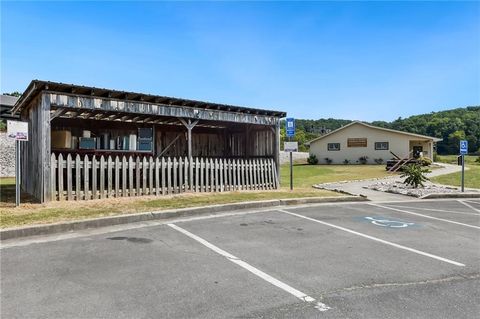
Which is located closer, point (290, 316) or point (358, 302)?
point (290, 316)

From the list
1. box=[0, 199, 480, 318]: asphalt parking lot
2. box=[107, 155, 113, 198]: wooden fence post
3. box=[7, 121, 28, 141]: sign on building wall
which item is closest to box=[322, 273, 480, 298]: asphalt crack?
box=[0, 199, 480, 318]: asphalt parking lot

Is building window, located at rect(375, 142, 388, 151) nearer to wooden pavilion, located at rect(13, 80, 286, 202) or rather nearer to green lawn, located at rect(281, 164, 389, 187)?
green lawn, located at rect(281, 164, 389, 187)

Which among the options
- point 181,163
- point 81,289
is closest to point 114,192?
point 181,163

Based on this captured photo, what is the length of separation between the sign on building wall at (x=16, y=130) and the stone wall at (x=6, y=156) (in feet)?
45.8

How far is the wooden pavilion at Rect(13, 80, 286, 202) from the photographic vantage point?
1005 cm

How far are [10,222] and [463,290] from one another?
707cm

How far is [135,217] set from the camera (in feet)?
26.7

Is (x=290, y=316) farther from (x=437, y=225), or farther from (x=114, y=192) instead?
(x=114, y=192)

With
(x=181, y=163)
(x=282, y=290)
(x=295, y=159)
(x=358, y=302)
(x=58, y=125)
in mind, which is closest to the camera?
(x=358, y=302)

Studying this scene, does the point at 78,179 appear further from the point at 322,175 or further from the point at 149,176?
the point at 322,175

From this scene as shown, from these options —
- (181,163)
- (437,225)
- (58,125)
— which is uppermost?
(58,125)

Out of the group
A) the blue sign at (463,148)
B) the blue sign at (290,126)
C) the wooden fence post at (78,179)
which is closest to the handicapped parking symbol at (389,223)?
the blue sign at (290,126)

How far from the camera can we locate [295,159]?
48.2m

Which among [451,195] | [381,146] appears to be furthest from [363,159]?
[451,195]
